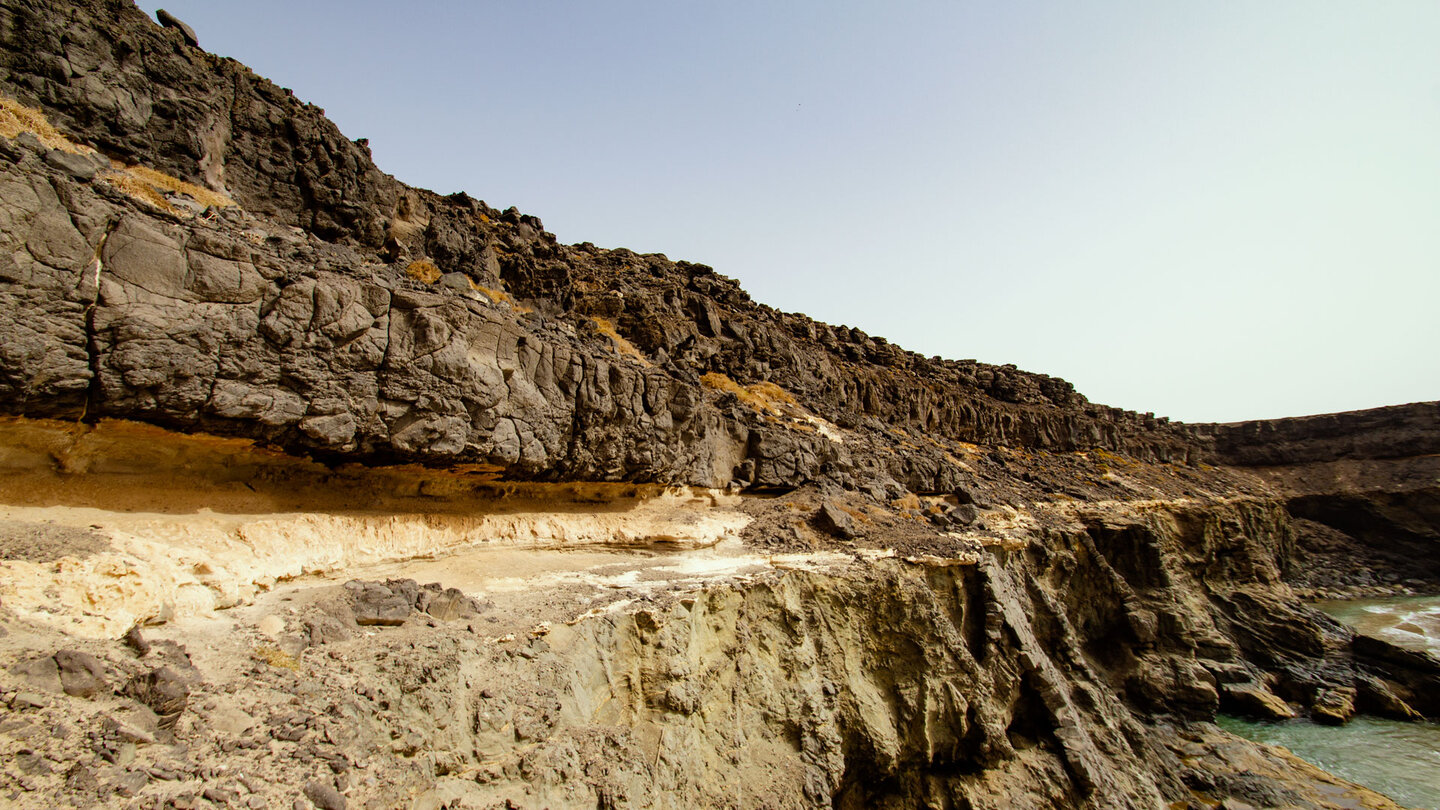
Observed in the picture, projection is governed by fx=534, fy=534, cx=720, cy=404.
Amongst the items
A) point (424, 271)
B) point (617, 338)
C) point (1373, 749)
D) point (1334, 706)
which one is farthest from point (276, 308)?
point (1334, 706)

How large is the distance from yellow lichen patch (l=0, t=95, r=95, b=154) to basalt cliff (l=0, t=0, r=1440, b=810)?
101 millimetres

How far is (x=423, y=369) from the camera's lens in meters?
8.01

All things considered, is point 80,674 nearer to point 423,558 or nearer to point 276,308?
point 276,308

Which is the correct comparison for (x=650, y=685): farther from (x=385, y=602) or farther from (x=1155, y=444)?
(x=1155, y=444)

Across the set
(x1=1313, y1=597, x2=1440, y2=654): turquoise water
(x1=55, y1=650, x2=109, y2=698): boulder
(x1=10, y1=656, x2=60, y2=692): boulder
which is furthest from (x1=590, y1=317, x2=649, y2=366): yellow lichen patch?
(x1=1313, y1=597, x2=1440, y2=654): turquoise water

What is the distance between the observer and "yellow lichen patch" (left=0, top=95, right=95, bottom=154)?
7.55m

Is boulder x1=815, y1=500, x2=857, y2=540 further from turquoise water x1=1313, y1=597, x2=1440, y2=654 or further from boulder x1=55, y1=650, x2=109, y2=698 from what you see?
turquoise water x1=1313, y1=597, x2=1440, y2=654

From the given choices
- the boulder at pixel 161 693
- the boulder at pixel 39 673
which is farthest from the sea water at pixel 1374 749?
the boulder at pixel 39 673

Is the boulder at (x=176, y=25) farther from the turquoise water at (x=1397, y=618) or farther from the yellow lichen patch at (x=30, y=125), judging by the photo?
the turquoise water at (x=1397, y=618)

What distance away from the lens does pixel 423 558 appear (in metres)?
8.31

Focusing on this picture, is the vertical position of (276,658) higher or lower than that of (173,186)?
lower

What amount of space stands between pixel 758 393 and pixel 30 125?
19052 mm

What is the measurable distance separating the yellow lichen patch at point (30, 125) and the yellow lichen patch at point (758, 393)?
1587 centimetres

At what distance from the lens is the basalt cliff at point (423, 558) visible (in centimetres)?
465
